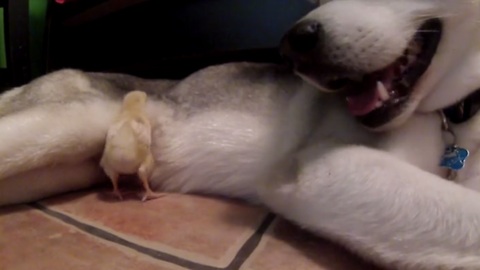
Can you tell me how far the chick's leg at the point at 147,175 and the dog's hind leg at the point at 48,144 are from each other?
117mm

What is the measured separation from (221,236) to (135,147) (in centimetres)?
27

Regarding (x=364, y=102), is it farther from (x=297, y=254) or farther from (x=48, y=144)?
(x=48, y=144)

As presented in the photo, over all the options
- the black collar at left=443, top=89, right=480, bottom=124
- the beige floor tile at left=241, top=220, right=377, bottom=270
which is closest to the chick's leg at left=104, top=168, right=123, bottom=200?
the beige floor tile at left=241, top=220, right=377, bottom=270

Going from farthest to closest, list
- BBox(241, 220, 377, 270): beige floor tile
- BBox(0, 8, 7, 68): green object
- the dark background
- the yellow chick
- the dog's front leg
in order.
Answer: BBox(0, 8, 7, 68): green object, the dark background, the yellow chick, BBox(241, 220, 377, 270): beige floor tile, the dog's front leg

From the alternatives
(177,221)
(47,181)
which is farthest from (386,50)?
(47,181)

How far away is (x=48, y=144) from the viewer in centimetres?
122

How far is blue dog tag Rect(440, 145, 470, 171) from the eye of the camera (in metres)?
1.04

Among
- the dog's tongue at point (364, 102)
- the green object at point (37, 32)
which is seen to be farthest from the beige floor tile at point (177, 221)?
the green object at point (37, 32)

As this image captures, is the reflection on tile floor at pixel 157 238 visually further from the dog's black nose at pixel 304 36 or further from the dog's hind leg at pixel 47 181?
the dog's black nose at pixel 304 36

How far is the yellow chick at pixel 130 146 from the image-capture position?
1.20m

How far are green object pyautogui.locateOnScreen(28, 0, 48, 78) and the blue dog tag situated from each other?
193 centimetres

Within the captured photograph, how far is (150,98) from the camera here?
1439mm

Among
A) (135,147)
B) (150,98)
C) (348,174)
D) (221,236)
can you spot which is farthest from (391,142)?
(150,98)

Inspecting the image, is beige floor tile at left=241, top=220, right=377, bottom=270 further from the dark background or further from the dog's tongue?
the dark background
